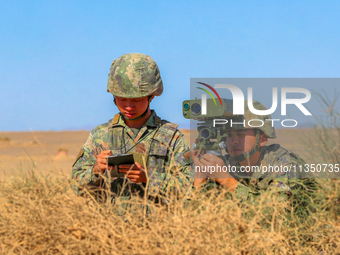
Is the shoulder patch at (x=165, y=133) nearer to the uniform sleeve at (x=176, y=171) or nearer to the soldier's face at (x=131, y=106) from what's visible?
the uniform sleeve at (x=176, y=171)

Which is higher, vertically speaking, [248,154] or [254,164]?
[248,154]

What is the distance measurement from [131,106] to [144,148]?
44 centimetres

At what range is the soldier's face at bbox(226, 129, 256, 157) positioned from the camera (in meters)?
4.02

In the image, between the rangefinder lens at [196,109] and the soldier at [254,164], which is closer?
the soldier at [254,164]

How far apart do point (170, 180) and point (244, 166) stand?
36.5 inches

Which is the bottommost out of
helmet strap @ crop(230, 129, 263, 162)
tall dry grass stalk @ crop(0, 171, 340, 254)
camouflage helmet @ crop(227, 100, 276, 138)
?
tall dry grass stalk @ crop(0, 171, 340, 254)

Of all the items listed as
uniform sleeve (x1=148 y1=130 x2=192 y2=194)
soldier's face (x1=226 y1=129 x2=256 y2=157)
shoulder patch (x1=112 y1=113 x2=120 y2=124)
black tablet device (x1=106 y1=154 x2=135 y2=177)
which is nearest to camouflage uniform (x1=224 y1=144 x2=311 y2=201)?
soldier's face (x1=226 y1=129 x2=256 y2=157)

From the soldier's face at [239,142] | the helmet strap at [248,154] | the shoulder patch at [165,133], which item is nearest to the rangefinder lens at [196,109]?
the shoulder patch at [165,133]

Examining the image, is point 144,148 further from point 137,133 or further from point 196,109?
point 196,109

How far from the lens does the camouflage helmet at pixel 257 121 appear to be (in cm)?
416

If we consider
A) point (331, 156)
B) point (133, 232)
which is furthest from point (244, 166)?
point (133, 232)

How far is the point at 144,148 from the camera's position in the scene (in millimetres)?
3969

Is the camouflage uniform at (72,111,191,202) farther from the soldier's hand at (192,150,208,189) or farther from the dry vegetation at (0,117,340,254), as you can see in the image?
the dry vegetation at (0,117,340,254)

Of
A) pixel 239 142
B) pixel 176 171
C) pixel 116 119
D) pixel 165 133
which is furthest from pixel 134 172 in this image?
pixel 239 142
